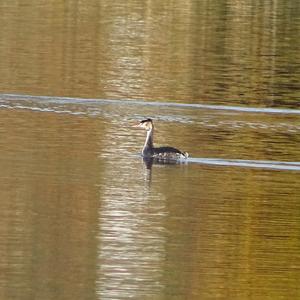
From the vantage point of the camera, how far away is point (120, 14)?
207 feet

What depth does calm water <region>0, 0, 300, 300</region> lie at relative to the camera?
1667 centimetres

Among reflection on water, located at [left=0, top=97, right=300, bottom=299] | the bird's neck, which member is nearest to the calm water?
reflection on water, located at [left=0, top=97, right=300, bottom=299]

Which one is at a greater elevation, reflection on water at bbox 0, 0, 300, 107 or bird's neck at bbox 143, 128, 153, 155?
bird's neck at bbox 143, 128, 153, 155

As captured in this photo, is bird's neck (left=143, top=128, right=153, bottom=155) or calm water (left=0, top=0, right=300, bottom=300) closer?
calm water (left=0, top=0, right=300, bottom=300)

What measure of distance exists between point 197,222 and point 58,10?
43671 millimetres

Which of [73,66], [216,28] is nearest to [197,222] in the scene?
[73,66]

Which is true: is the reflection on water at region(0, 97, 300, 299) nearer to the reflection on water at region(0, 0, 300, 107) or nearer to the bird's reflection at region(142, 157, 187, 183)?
the bird's reflection at region(142, 157, 187, 183)

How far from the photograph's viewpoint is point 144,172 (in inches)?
944

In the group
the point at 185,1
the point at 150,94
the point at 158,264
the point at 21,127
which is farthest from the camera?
the point at 185,1

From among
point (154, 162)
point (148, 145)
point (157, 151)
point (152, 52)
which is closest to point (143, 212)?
point (154, 162)

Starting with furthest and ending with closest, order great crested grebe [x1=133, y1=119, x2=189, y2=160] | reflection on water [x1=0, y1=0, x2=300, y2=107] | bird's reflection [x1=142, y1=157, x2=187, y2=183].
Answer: reflection on water [x1=0, y1=0, x2=300, y2=107]
great crested grebe [x1=133, y1=119, x2=189, y2=160]
bird's reflection [x1=142, y1=157, x2=187, y2=183]

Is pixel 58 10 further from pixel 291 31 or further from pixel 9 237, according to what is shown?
pixel 9 237

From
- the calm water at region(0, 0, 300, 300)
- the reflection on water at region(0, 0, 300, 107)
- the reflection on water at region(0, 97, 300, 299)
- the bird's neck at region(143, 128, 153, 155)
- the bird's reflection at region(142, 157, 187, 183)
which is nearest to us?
the reflection on water at region(0, 97, 300, 299)

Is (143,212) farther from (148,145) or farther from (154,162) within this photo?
(148,145)
